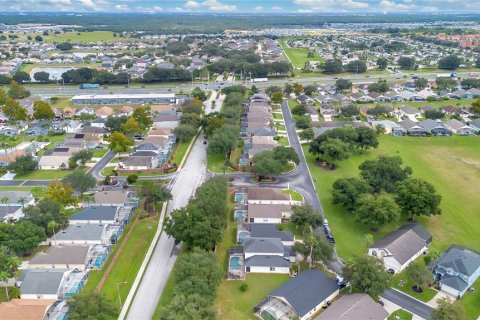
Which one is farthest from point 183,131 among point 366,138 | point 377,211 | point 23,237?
point 377,211

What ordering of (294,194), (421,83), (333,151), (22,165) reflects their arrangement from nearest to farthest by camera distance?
(294,194)
(333,151)
(22,165)
(421,83)

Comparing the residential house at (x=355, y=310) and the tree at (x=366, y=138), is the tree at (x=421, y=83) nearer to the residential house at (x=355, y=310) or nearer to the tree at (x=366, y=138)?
the tree at (x=366, y=138)

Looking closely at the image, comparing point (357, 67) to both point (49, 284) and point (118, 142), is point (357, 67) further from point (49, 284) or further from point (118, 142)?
point (49, 284)

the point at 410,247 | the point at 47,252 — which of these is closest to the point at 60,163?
the point at 47,252

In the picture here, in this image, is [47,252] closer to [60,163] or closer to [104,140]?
[60,163]

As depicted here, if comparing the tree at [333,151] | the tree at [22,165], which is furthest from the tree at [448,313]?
the tree at [22,165]

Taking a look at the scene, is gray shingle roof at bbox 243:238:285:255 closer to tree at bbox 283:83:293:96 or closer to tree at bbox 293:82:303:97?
tree at bbox 293:82:303:97

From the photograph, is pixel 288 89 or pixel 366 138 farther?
pixel 288 89
